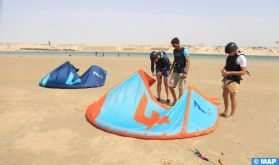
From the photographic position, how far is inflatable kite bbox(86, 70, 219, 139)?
527 cm

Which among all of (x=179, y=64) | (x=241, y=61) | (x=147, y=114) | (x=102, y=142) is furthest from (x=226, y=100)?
(x=102, y=142)

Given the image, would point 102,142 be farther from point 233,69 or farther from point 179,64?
point 233,69

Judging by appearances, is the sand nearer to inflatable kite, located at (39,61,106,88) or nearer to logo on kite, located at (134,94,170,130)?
logo on kite, located at (134,94,170,130)

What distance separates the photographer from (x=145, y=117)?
566 centimetres

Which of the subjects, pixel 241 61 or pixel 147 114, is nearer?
pixel 147 114

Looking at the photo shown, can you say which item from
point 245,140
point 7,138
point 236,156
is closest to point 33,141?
point 7,138

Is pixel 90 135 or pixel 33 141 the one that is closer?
pixel 33 141

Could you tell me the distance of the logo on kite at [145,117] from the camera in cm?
536

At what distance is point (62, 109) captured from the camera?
7574mm

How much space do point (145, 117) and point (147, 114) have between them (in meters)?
0.11

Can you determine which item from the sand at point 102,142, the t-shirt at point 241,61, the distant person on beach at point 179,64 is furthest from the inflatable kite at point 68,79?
the t-shirt at point 241,61

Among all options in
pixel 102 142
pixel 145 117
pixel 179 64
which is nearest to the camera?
pixel 102 142

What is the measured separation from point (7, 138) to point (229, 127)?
4.97 m

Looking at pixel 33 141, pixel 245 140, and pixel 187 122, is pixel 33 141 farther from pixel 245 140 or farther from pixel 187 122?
pixel 245 140
